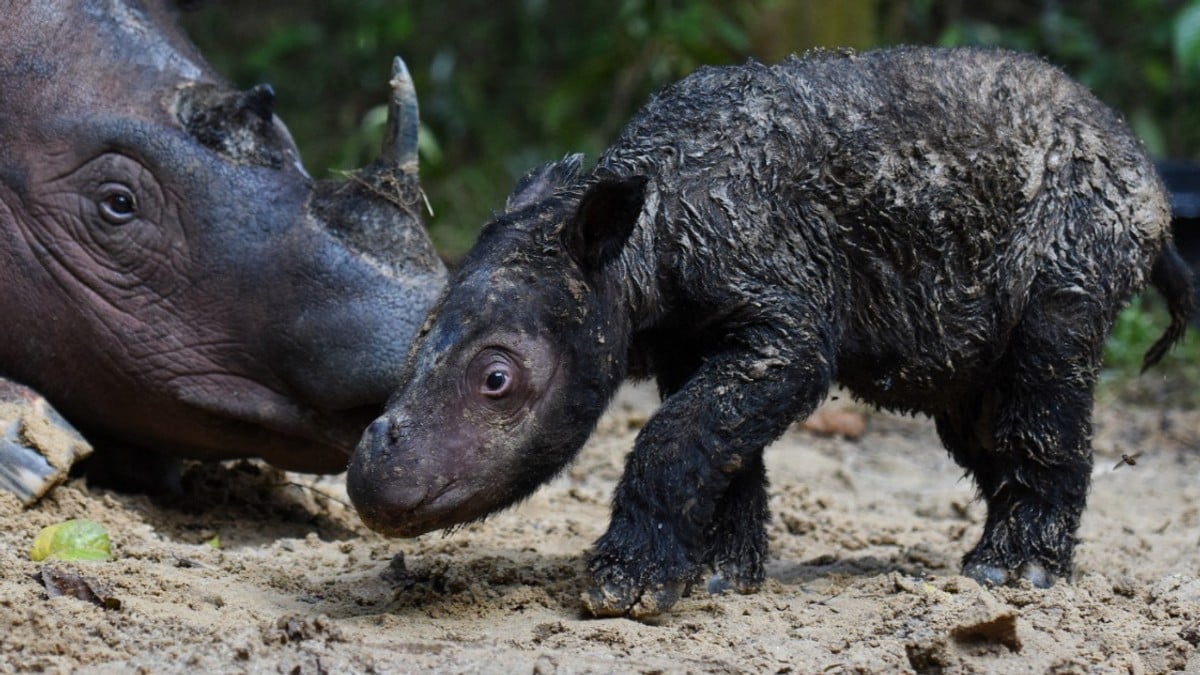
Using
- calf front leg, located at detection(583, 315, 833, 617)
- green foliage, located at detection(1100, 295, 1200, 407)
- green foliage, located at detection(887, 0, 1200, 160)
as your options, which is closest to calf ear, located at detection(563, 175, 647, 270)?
calf front leg, located at detection(583, 315, 833, 617)

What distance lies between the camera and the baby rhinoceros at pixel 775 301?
12.8 feet

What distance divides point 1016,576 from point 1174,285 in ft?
3.75

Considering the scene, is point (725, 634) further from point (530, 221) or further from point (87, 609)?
point (87, 609)

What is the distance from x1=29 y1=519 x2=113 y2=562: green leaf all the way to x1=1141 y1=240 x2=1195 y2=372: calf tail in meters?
3.24

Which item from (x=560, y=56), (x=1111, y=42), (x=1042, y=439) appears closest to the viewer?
(x=1042, y=439)

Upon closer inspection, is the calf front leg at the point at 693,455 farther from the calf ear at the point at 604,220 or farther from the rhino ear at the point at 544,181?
the rhino ear at the point at 544,181

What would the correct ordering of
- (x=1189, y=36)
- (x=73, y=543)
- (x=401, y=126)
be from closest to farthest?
1. (x=73, y=543)
2. (x=401, y=126)
3. (x=1189, y=36)

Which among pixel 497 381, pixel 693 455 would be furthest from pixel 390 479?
pixel 693 455

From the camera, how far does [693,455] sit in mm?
3947

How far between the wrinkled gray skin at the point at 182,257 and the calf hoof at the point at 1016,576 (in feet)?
6.27

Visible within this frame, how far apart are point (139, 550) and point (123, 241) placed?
4.06 feet

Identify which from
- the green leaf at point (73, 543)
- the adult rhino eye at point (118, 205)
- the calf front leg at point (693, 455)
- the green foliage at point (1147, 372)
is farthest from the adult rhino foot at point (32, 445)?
the green foliage at point (1147, 372)

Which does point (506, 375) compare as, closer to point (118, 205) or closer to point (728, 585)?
point (728, 585)

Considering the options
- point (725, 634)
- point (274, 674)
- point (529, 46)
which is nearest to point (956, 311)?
point (725, 634)
